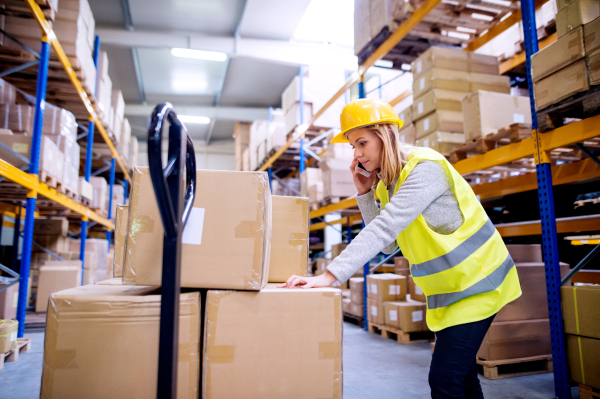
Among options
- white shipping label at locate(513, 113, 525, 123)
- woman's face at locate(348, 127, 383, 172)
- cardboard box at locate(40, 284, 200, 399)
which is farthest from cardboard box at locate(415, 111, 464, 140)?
cardboard box at locate(40, 284, 200, 399)

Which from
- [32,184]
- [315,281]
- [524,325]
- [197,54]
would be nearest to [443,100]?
[524,325]

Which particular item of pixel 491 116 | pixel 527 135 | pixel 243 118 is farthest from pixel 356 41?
pixel 243 118

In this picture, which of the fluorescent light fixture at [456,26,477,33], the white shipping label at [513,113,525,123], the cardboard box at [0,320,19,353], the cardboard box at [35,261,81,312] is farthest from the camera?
the cardboard box at [35,261,81,312]

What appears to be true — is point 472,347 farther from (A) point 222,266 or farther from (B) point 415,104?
(B) point 415,104

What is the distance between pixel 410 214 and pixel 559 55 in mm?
2240

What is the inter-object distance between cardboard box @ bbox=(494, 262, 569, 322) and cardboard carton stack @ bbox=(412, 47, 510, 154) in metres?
1.48

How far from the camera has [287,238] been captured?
2203 mm

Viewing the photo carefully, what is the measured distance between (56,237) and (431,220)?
304 inches

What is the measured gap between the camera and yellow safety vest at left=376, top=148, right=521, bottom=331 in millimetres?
1511

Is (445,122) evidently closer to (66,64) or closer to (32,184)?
(32,184)

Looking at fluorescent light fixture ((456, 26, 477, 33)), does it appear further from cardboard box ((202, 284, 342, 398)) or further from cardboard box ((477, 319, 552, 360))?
cardboard box ((202, 284, 342, 398))

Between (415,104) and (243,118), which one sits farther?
(243,118)

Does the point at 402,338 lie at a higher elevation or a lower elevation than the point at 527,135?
lower

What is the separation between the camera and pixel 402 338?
5.16m
